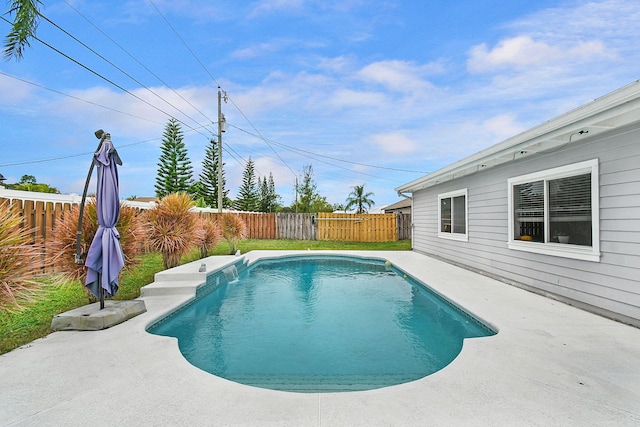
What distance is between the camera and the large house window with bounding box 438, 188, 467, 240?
7.75 metres

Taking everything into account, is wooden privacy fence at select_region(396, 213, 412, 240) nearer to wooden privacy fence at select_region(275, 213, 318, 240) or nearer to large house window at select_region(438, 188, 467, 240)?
wooden privacy fence at select_region(275, 213, 318, 240)

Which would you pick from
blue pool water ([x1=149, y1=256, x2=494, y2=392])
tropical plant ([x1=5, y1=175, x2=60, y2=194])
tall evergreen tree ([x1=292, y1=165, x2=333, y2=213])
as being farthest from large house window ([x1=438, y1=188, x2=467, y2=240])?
tropical plant ([x1=5, y1=175, x2=60, y2=194])

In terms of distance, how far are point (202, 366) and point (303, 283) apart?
14.0 feet

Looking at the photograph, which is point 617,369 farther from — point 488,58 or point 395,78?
point 395,78

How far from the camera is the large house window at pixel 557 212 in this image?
4113 mm

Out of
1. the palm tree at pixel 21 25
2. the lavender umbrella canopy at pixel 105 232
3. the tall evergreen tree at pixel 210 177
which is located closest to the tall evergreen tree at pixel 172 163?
the tall evergreen tree at pixel 210 177

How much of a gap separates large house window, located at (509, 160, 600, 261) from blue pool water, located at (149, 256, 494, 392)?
183 centimetres

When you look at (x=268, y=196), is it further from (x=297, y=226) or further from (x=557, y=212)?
(x=557, y=212)

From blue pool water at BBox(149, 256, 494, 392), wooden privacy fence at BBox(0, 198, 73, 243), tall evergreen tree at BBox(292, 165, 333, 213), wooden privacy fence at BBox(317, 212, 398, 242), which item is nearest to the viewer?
blue pool water at BBox(149, 256, 494, 392)

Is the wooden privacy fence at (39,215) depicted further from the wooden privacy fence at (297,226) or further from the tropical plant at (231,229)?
the wooden privacy fence at (297,226)

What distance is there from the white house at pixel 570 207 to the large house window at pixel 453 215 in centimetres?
61

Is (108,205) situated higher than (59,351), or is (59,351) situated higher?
(108,205)

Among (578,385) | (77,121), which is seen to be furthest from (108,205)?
(77,121)

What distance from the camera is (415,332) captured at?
3.95 m
